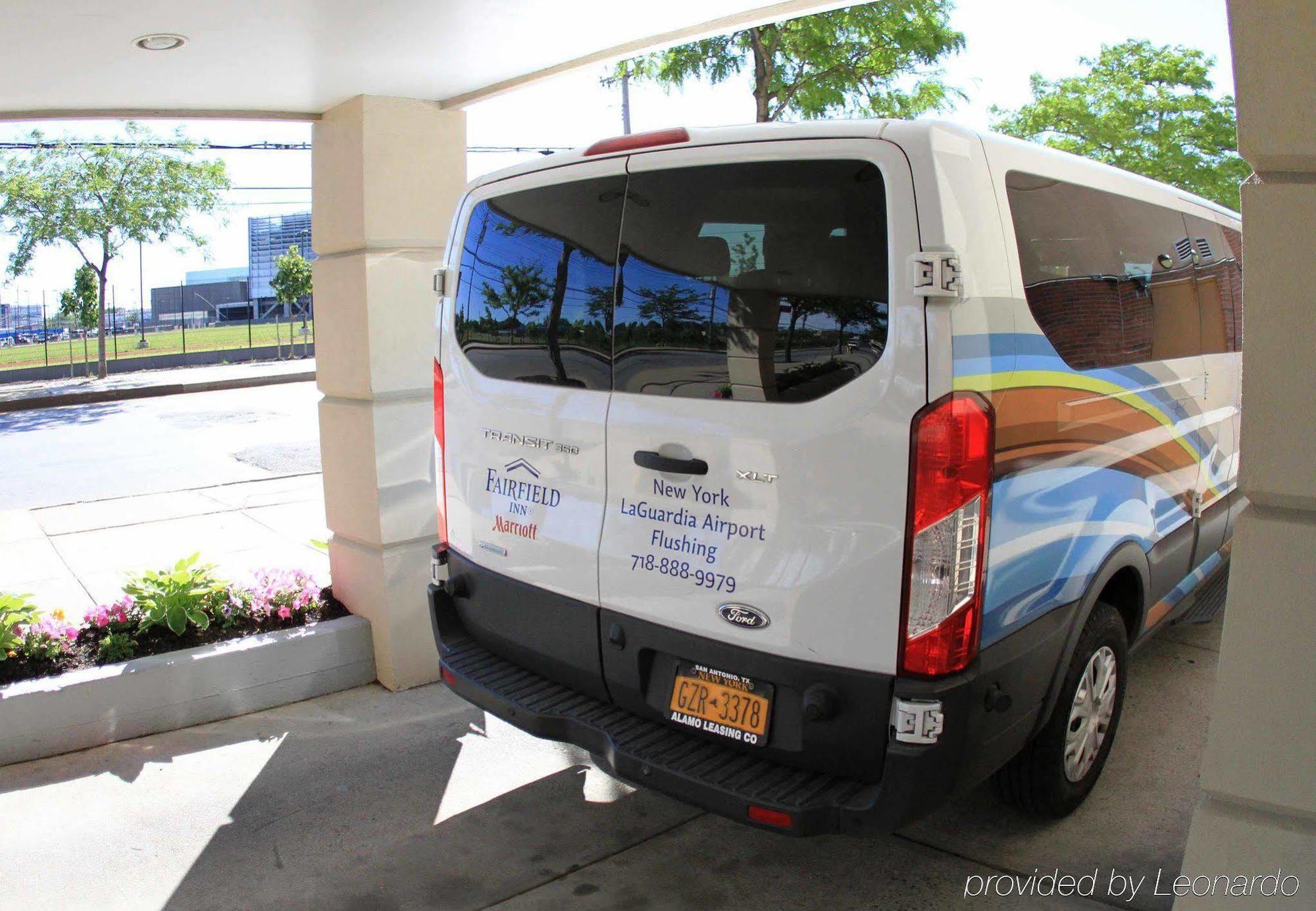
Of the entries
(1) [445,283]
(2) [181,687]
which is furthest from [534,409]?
(2) [181,687]

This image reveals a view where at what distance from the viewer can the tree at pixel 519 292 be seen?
3.52 meters

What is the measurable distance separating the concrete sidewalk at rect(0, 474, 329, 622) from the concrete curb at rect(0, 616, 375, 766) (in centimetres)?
125

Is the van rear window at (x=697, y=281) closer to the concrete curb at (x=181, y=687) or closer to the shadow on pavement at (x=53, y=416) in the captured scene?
the concrete curb at (x=181, y=687)

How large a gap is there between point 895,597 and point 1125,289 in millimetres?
1767

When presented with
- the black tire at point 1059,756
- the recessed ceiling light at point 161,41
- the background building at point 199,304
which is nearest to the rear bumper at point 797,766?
the black tire at point 1059,756

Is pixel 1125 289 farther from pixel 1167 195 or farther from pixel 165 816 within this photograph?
pixel 165 816

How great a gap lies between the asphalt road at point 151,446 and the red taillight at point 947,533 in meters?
6.62

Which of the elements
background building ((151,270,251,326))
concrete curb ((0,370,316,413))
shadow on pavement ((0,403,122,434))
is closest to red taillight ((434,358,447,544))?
shadow on pavement ((0,403,122,434))

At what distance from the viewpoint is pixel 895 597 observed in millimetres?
2686

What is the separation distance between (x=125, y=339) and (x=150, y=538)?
3043 centimetres

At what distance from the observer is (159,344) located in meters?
37.2

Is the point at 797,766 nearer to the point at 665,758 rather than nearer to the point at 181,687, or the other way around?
the point at 665,758

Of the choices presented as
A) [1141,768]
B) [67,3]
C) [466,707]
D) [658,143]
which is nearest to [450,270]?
[658,143]

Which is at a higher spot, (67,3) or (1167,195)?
(67,3)
